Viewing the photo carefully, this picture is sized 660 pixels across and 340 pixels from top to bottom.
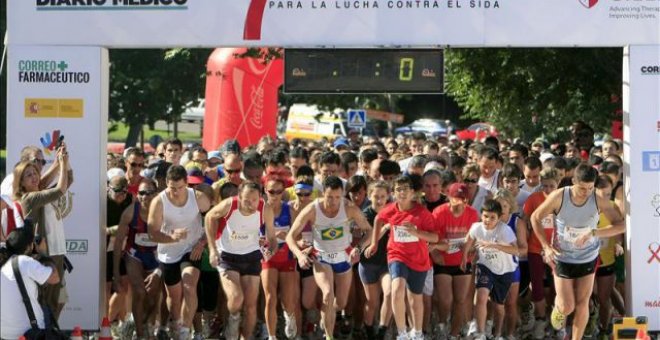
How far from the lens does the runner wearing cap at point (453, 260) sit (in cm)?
1168

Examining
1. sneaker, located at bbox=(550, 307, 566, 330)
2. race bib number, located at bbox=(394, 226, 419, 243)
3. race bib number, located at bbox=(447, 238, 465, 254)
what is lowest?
sneaker, located at bbox=(550, 307, 566, 330)

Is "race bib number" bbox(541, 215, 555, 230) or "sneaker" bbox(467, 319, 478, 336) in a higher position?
"race bib number" bbox(541, 215, 555, 230)

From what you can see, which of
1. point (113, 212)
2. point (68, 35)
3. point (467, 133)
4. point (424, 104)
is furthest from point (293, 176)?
point (424, 104)

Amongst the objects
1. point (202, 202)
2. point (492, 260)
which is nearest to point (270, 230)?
point (202, 202)

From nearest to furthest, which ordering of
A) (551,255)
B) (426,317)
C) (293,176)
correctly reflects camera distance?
1. (551,255)
2. (426,317)
3. (293,176)

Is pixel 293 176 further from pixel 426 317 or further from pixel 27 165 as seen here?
pixel 27 165

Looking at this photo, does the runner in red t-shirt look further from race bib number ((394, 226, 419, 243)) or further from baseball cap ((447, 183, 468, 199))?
baseball cap ((447, 183, 468, 199))

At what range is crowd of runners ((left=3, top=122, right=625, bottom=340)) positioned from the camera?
37.7 feet

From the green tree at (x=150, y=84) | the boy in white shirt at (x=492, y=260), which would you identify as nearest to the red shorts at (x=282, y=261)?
the boy in white shirt at (x=492, y=260)

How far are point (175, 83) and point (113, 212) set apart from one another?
28.4 metres

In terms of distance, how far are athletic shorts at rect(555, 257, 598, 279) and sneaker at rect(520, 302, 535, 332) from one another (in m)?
1.25

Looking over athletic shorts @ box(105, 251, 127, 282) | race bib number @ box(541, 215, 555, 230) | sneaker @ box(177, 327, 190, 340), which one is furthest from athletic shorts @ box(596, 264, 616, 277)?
athletic shorts @ box(105, 251, 127, 282)

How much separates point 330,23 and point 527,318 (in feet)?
12.8

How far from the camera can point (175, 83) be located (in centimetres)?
4059
